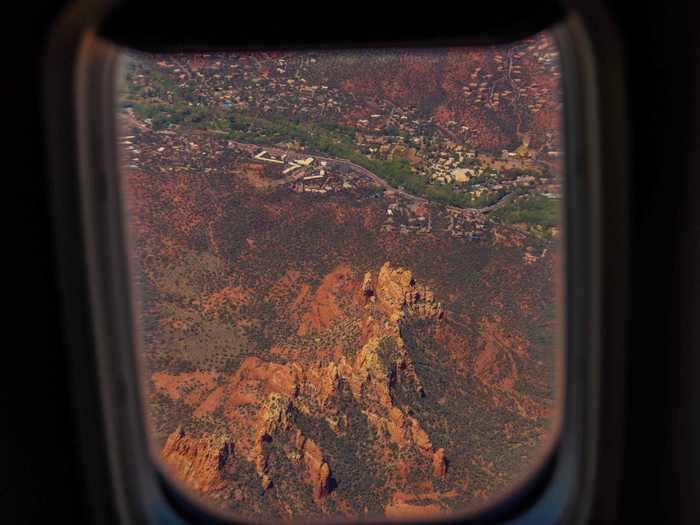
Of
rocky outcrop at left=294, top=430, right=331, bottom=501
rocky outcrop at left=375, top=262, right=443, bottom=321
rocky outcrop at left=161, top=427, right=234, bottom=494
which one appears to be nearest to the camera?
rocky outcrop at left=161, top=427, right=234, bottom=494

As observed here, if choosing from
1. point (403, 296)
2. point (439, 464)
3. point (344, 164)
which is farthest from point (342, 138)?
point (439, 464)

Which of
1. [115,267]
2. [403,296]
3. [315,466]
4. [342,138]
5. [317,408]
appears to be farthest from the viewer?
[342,138]

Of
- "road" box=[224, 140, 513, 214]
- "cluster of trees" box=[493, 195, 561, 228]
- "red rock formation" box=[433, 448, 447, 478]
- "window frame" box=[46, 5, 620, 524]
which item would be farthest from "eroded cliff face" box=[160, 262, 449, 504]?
"window frame" box=[46, 5, 620, 524]

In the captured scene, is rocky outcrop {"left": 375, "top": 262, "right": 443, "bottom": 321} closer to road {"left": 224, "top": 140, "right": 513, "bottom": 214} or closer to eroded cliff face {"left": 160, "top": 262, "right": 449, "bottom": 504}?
eroded cliff face {"left": 160, "top": 262, "right": 449, "bottom": 504}

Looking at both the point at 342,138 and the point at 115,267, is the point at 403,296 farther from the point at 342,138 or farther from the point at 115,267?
the point at 115,267

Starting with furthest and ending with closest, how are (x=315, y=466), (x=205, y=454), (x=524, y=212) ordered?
(x=524, y=212)
(x=315, y=466)
(x=205, y=454)

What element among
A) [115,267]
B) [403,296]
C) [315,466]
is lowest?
[315,466]
